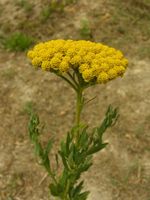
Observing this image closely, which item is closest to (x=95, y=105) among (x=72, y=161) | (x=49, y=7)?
(x=49, y=7)

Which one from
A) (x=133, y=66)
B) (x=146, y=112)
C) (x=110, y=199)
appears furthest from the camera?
(x=133, y=66)

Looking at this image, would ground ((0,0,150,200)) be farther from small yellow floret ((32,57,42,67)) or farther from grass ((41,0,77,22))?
small yellow floret ((32,57,42,67))

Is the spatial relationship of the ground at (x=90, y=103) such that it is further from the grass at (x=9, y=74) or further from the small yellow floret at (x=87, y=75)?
the small yellow floret at (x=87, y=75)

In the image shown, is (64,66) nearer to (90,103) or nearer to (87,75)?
(87,75)

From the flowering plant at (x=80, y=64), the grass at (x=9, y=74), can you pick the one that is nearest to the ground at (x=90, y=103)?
the grass at (x=9, y=74)

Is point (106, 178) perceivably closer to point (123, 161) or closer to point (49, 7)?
point (123, 161)

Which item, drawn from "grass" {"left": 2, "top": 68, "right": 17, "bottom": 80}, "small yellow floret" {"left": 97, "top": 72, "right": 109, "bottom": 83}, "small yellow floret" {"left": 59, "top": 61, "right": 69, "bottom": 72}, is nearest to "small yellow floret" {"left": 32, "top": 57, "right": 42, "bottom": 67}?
"small yellow floret" {"left": 59, "top": 61, "right": 69, "bottom": 72}
